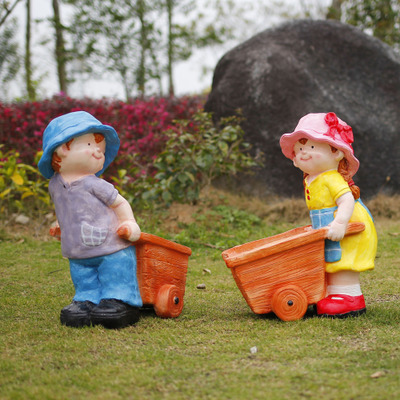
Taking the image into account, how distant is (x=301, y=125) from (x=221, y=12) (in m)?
18.4

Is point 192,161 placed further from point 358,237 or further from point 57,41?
point 57,41

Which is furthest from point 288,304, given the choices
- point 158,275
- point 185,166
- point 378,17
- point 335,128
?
point 378,17

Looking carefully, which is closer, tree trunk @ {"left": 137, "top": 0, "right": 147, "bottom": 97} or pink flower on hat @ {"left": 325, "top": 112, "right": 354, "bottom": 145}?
pink flower on hat @ {"left": 325, "top": 112, "right": 354, "bottom": 145}

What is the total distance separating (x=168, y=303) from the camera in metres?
3.22

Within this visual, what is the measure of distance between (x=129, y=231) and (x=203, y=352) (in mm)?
883

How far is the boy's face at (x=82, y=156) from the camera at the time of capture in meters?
3.11

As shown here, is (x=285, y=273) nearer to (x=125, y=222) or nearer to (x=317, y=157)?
(x=317, y=157)

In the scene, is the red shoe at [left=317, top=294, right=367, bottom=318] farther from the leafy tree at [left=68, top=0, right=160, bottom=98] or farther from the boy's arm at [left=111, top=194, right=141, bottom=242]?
the leafy tree at [left=68, top=0, right=160, bottom=98]

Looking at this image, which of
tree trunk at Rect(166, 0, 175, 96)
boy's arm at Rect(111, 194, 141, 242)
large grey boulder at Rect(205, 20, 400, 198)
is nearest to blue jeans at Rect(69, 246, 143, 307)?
boy's arm at Rect(111, 194, 141, 242)

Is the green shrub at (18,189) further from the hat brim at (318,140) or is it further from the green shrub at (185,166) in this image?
the hat brim at (318,140)

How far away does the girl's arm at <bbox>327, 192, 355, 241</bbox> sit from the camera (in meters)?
3.08

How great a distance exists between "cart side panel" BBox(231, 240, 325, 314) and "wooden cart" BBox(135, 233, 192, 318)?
44 centimetres

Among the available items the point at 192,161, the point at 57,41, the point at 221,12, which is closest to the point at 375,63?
the point at 192,161

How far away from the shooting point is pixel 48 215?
6.11 meters
